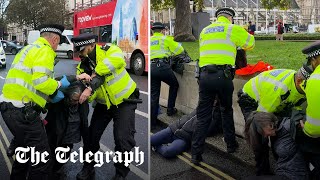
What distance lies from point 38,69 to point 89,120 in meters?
0.41

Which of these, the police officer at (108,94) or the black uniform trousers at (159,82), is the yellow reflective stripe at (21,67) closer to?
the police officer at (108,94)

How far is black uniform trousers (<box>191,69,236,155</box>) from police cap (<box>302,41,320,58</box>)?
0.91 m

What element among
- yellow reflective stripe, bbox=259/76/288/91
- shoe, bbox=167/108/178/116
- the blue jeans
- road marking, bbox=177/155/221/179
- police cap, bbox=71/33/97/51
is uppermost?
police cap, bbox=71/33/97/51

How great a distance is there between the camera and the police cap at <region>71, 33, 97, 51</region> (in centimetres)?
161

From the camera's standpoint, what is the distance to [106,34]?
5.21 feet

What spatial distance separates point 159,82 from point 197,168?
0.64 m

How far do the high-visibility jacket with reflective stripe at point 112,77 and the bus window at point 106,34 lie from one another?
0.05 meters

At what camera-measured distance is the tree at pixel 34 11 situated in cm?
150

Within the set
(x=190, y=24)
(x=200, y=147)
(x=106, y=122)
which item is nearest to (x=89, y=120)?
(x=106, y=122)

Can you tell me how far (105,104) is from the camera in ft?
6.85

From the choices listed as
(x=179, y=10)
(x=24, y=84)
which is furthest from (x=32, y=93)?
(x=179, y=10)

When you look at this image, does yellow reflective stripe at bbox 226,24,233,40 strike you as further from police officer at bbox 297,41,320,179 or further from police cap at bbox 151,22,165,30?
police officer at bbox 297,41,320,179

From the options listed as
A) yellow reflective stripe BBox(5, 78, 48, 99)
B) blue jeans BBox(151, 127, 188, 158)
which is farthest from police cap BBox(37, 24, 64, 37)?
blue jeans BBox(151, 127, 188, 158)

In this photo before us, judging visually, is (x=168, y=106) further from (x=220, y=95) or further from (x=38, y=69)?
(x=38, y=69)
